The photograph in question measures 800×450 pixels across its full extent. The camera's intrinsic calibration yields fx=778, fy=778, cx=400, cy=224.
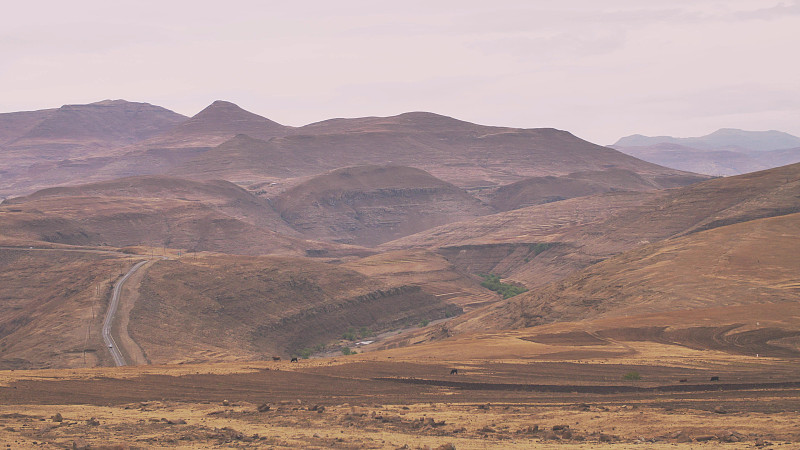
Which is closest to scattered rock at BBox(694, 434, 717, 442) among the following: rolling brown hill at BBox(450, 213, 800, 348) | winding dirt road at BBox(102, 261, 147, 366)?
rolling brown hill at BBox(450, 213, 800, 348)

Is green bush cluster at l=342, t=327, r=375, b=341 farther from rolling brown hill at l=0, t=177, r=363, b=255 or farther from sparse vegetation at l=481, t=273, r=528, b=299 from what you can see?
rolling brown hill at l=0, t=177, r=363, b=255

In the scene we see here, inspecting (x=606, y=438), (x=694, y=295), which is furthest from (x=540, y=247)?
(x=606, y=438)

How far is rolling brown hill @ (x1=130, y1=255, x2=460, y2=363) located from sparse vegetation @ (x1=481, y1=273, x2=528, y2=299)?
10966 millimetres

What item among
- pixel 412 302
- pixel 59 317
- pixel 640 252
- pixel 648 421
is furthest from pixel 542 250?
pixel 648 421

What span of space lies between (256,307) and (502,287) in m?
50.7

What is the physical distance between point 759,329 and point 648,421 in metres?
30.1

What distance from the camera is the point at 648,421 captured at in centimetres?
2491

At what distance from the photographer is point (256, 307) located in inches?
3556

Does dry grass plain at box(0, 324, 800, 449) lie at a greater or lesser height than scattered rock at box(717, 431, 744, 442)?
lesser

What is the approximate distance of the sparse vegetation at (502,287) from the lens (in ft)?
395

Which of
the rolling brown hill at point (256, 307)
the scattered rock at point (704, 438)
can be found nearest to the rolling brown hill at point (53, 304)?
the rolling brown hill at point (256, 307)

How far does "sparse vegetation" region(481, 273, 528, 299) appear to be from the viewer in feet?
395

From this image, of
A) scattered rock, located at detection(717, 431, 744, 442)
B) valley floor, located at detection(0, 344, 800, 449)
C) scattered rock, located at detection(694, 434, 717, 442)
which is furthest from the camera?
valley floor, located at detection(0, 344, 800, 449)

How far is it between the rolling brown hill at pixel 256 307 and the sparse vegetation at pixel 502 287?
36.0 feet
